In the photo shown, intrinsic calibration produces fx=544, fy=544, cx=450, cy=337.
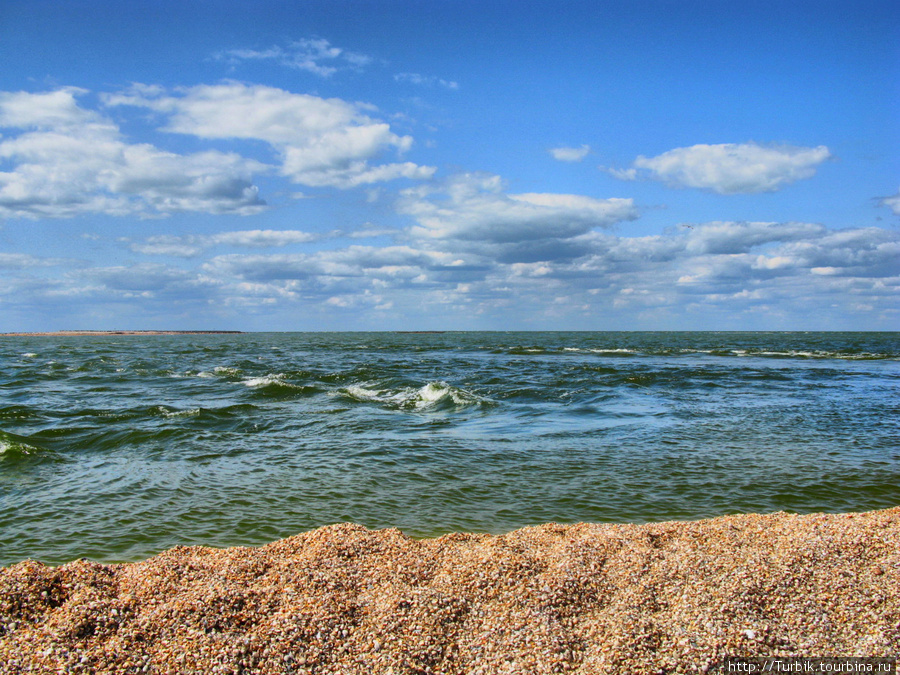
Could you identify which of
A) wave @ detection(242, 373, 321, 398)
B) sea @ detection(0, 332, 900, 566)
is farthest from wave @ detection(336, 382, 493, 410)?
wave @ detection(242, 373, 321, 398)

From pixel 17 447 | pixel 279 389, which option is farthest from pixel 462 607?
pixel 279 389

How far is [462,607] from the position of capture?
4336 millimetres

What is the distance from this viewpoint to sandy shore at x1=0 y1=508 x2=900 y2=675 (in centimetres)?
371

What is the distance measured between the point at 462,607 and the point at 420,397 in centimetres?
1502

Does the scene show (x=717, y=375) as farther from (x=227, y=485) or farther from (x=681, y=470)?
(x=227, y=485)

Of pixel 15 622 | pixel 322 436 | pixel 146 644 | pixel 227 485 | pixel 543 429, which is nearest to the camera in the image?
pixel 146 644

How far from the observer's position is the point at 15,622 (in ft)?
13.3

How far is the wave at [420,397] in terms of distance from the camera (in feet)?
58.1

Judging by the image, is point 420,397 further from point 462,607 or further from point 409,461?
point 462,607

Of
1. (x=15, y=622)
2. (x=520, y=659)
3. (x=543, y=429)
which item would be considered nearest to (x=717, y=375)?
(x=543, y=429)

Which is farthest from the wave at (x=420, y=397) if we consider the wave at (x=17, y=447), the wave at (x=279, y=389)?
the wave at (x=17, y=447)

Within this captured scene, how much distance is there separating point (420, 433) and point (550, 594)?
873 cm

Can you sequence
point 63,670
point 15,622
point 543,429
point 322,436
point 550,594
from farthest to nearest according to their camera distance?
1. point 543,429
2. point 322,436
3. point 550,594
4. point 15,622
5. point 63,670

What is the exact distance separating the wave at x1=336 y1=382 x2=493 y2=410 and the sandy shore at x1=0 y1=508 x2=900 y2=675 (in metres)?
11.9
